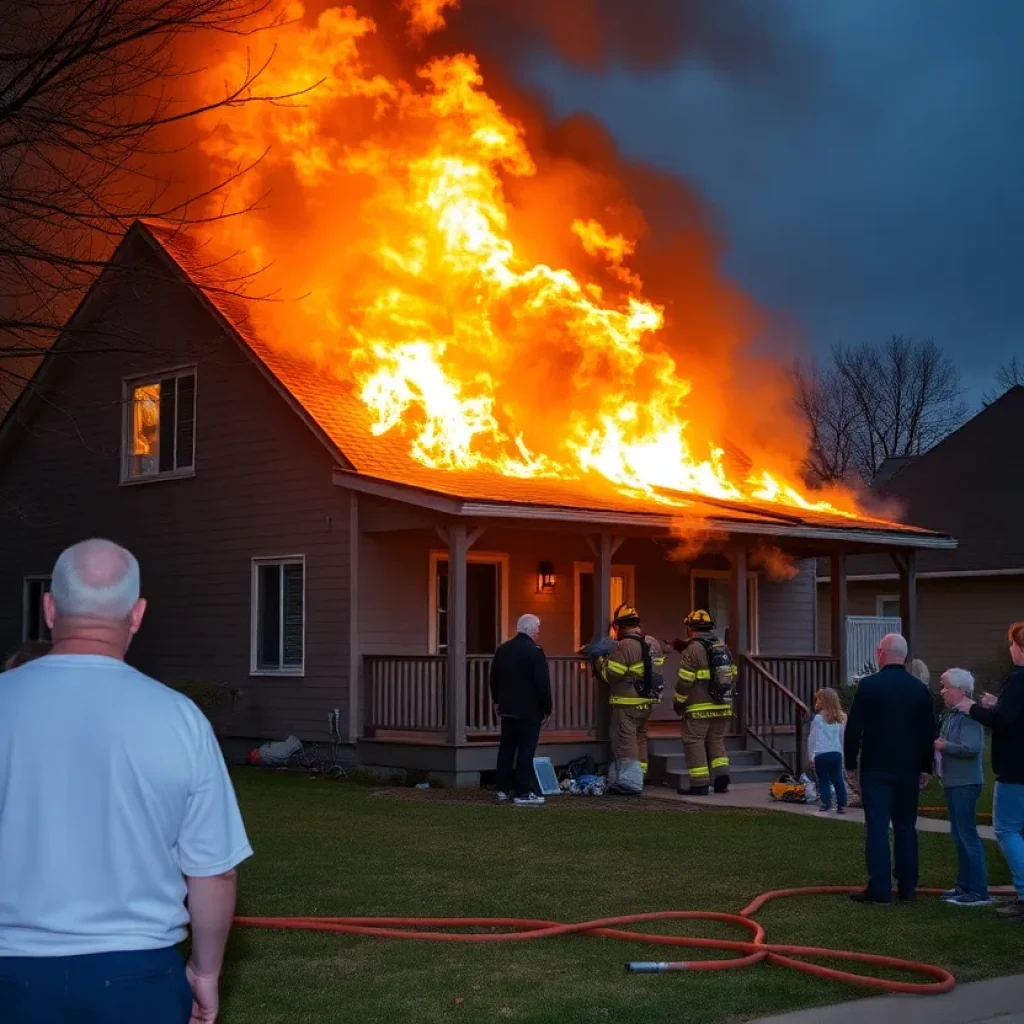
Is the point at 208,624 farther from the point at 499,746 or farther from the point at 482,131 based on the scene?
the point at 482,131

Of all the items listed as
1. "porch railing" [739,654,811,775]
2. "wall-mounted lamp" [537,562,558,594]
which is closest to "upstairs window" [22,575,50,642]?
"wall-mounted lamp" [537,562,558,594]

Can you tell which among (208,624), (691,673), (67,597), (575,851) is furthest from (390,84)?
(67,597)

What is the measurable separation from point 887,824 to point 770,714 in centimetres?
912

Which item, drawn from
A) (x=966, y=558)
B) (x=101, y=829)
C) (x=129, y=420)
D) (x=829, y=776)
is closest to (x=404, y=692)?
(x=829, y=776)

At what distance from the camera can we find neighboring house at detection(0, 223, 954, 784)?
53.4 ft

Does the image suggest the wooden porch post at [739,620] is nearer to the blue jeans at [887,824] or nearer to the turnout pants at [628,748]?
the turnout pants at [628,748]

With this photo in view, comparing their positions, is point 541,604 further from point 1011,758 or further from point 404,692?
point 1011,758

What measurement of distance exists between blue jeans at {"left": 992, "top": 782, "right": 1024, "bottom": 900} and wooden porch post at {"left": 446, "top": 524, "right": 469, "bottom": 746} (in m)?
7.71

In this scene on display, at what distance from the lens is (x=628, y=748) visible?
15.1m

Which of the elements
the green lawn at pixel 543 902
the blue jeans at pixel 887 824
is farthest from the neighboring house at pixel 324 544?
the blue jeans at pixel 887 824

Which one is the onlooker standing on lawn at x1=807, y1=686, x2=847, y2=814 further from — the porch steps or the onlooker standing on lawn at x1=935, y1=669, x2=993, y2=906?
the onlooker standing on lawn at x1=935, y1=669, x2=993, y2=906

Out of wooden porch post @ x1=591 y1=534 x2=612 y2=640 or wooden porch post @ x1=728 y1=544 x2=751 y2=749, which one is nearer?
wooden porch post @ x1=591 y1=534 x2=612 y2=640

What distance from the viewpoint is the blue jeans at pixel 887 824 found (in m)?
8.87

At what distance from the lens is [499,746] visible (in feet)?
49.0
